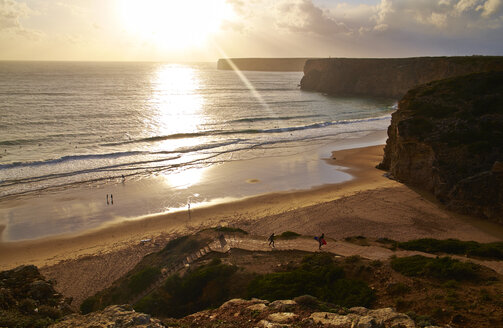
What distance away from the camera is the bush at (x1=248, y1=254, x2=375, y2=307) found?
10.8 meters

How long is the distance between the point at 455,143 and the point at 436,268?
54.6ft

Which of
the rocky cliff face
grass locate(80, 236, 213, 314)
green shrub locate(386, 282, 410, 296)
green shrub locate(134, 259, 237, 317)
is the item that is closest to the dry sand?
the rocky cliff face

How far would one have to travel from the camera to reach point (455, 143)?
2488cm

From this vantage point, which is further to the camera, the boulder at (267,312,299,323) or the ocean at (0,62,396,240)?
the ocean at (0,62,396,240)

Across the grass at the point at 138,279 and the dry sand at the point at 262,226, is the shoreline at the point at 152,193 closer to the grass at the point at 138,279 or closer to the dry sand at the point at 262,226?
the dry sand at the point at 262,226

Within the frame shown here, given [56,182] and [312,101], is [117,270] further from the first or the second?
[312,101]

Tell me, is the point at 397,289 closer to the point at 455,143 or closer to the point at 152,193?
the point at 455,143

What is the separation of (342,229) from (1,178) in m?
27.6

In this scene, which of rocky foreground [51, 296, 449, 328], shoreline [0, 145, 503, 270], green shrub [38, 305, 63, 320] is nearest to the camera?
rocky foreground [51, 296, 449, 328]

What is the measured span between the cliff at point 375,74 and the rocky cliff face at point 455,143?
4237 centimetres

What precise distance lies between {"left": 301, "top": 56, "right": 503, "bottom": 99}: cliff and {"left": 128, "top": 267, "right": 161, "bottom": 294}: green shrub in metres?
69.8

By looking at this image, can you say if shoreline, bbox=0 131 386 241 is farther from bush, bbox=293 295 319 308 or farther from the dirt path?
bush, bbox=293 295 319 308

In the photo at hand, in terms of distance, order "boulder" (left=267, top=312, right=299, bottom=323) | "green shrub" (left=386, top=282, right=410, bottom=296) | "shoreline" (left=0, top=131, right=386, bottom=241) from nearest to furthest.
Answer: "boulder" (left=267, top=312, right=299, bottom=323) → "green shrub" (left=386, top=282, right=410, bottom=296) → "shoreline" (left=0, top=131, right=386, bottom=241)

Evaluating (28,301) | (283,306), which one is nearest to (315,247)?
(283,306)
